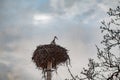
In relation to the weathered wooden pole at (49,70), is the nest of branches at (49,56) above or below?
above

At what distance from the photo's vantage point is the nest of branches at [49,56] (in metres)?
19.2

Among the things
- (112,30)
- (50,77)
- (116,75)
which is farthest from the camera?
(50,77)

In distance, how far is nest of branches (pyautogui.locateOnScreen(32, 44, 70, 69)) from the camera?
19188 mm

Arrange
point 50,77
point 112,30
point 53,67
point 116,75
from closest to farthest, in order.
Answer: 1. point 116,75
2. point 112,30
3. point 50,77
4. point 53,67

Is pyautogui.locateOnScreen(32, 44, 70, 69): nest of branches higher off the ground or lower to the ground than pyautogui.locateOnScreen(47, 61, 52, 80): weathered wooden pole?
higher

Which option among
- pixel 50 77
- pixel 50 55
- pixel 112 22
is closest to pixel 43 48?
pixel 50 55

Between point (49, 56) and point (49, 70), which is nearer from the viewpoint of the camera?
point (49, 70)

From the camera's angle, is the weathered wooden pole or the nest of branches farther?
the nest of branches

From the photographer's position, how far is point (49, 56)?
1911cm

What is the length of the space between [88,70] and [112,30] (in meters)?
1.38

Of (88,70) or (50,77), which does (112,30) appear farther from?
(50,77)

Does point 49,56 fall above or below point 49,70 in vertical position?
above

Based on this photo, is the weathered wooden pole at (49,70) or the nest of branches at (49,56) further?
the nest of branches at (49,56)

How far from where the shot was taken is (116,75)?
9.66 meters
